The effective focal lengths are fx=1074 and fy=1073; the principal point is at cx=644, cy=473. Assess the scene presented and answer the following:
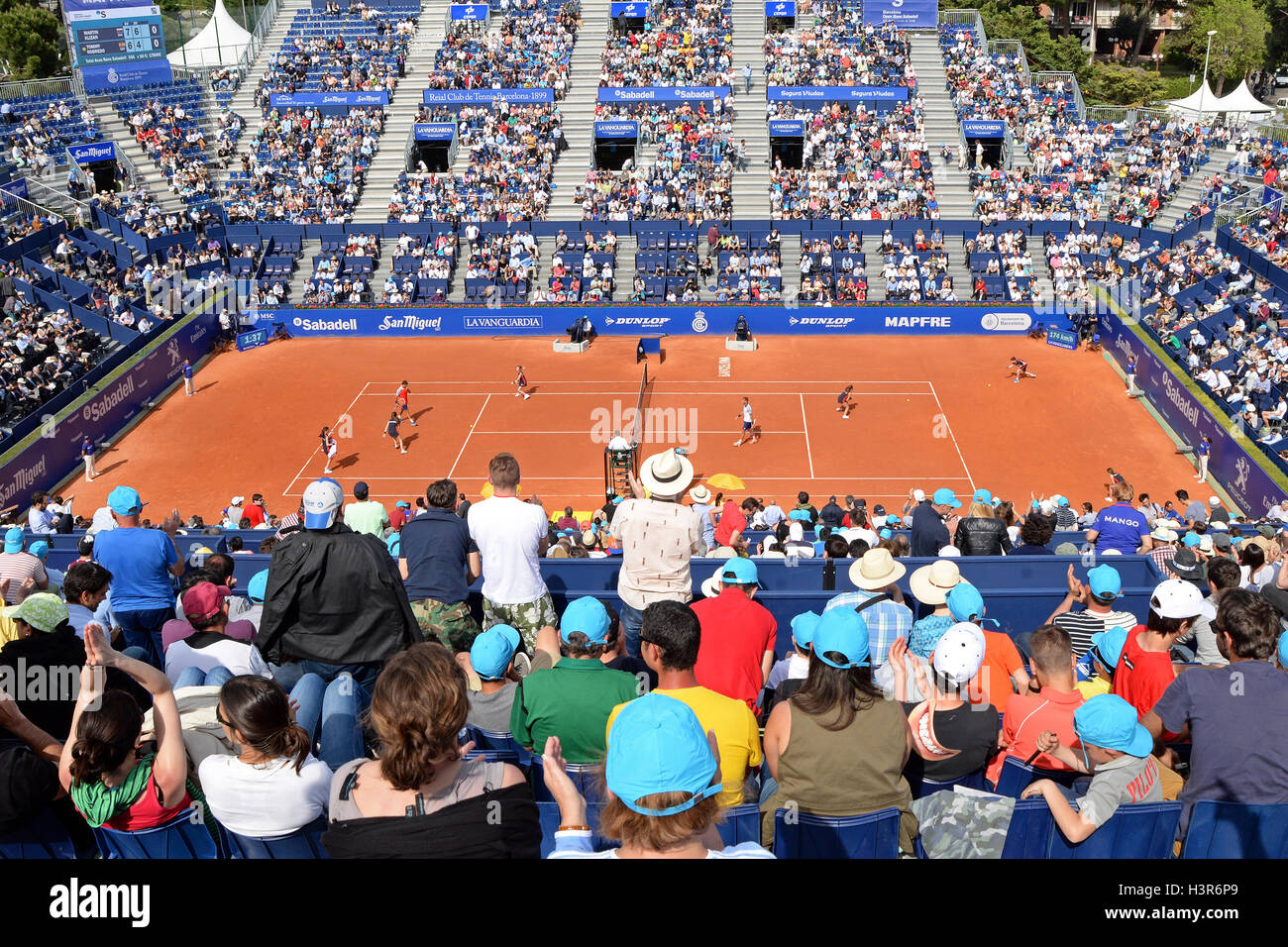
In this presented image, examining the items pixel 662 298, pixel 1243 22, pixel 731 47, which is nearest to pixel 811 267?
pixel 662 298

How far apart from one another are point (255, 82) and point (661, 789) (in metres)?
56.8

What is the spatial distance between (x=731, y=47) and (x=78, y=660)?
52803 mm

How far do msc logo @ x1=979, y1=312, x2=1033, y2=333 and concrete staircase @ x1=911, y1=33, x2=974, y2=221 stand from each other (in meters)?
2.15

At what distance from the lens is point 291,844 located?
191 inches

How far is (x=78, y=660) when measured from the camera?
6.34 meters

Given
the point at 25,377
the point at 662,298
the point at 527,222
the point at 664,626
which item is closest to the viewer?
the point at 664,626

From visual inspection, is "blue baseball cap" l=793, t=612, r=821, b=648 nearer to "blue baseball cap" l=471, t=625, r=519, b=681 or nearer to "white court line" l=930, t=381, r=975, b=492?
"blue baseball cap" l=471, t=625, r=519, b=681

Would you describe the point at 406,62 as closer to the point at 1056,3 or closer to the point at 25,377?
the point at 25,377

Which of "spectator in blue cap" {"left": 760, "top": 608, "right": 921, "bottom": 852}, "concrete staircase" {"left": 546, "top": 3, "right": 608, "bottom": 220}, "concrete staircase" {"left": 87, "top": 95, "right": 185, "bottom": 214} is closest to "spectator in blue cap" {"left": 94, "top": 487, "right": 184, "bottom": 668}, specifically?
"spectator in blue cap" {"left": 760, "top": 608, "right": 921, "bottom": 852}

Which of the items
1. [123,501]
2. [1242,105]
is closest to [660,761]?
[123,501]

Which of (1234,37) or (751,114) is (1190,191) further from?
(1234,37)

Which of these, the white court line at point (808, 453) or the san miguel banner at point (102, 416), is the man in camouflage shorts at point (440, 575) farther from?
the san miguel banner at point (102, 416)

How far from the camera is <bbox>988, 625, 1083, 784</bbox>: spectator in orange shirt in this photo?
6.08 metres

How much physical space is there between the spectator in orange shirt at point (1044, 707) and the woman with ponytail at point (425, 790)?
3.17 m
